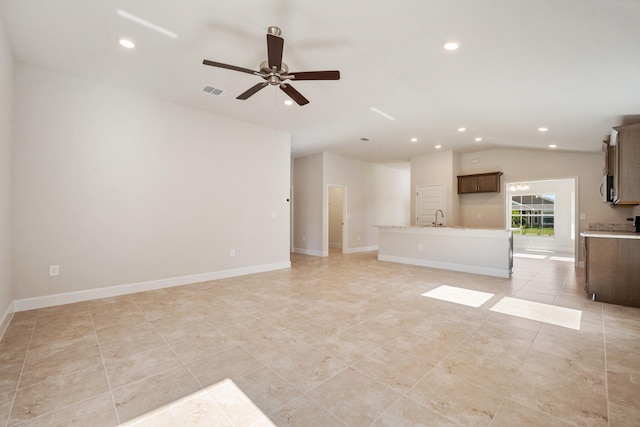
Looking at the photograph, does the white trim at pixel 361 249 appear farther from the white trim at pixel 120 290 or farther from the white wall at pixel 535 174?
the white trim at pixel 120 290

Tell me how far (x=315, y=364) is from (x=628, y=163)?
4.86m

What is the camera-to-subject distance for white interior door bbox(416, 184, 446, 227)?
7.76 metres

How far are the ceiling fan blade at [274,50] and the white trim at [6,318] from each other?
11.9ft

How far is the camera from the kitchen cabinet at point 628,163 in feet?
12.1

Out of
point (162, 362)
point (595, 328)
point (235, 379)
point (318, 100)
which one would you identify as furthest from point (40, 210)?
point (595, 328)

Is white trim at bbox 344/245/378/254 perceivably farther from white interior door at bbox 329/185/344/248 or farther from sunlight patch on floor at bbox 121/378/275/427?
sunlight patch on floor at bbox 121/378/275/427

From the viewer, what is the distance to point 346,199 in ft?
28.0

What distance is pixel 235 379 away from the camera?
1.96 meters

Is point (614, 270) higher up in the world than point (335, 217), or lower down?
lower down

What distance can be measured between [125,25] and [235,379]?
10.7ft

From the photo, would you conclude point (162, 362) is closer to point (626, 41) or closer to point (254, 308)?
point (254, 308)

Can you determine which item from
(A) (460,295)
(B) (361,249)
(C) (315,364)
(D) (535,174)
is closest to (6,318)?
(C) (315,364)

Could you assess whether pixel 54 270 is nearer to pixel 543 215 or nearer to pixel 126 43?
pixel 126 43

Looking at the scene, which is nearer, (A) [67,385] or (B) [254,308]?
(A) [67,385]
